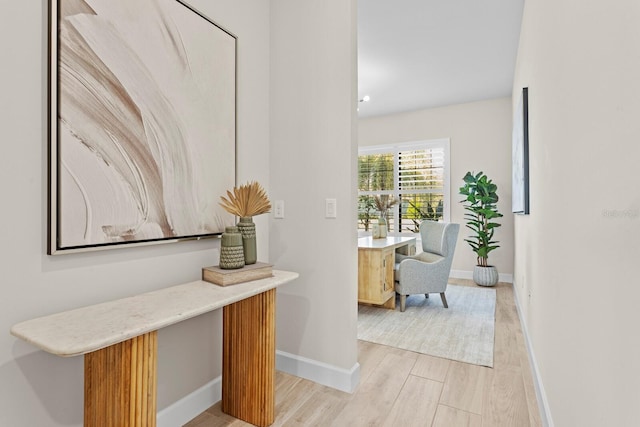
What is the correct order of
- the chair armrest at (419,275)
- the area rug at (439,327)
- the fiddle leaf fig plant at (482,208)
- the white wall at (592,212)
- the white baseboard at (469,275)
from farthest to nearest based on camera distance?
the white baseboard at (469,275) < the fiddle leaf fig plant at (482,208) < the chair armrest at (419,275) < the area rug at (439,327) < the white wall at (592,212)

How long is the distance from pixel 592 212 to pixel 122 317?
1515mm

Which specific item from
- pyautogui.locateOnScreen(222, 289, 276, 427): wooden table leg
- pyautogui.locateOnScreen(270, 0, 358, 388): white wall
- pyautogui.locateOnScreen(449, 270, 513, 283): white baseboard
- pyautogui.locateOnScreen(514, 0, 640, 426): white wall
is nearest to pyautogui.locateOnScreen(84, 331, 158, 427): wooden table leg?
pyautogui.locateOnScreen(222, 289, 276, 427): wooden table leg

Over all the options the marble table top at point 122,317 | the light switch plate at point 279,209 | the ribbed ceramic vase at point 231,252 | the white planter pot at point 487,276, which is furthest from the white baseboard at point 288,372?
the white planter pot at point 487,276

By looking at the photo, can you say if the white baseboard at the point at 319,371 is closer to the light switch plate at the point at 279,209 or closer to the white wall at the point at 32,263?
the light switch plate at the point at 279,209

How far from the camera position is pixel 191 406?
5.54ft

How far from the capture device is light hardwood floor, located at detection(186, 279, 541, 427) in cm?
168

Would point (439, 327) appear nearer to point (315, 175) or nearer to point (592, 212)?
point (315, 175)

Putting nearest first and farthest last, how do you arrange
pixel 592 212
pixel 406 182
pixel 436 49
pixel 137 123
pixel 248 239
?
1. pixel 592 212
2. pixel 137 123
3. pixel 248 239
4. pixel 436 49
5. pixel 406 182

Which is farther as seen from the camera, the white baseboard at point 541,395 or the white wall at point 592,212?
the white baseboard at point 541,395

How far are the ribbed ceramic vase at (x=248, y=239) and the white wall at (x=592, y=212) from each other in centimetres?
136

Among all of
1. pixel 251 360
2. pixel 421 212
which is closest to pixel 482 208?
pixel 421 212

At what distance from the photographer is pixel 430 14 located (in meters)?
2.82

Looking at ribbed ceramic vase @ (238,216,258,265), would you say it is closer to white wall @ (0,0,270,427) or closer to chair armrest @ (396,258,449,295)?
white wall @ (0,0,270,427)

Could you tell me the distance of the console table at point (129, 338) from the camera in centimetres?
96
